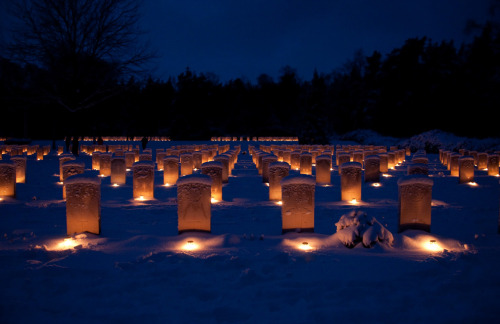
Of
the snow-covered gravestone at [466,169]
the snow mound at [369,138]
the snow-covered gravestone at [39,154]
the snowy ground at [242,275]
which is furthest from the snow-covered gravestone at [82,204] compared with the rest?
the snow mound at [369,138]

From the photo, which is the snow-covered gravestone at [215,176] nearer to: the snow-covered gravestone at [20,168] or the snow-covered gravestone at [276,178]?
the snow-covered gravestone at [276,178]

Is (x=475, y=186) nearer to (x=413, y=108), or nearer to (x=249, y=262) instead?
(x=249, y=262)

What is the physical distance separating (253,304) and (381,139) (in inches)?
1721

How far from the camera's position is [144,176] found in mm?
9953

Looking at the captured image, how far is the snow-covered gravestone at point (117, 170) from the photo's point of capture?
1279 centimetres

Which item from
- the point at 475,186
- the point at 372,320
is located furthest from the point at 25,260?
the point at 475,186

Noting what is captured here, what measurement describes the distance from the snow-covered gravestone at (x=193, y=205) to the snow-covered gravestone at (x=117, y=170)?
7.60 metres

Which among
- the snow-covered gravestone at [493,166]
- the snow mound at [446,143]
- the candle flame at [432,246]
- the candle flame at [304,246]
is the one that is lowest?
the candle flame at [304,246]

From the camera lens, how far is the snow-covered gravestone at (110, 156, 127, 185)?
42.0 ft

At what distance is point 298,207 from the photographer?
6266mm

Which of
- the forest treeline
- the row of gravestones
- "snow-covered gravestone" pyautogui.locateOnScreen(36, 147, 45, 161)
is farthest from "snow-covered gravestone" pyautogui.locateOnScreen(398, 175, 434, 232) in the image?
"snow-covered gravestone" pyautogui.locateOnScreen(36, 147, 45, 161)

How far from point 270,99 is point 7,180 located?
7153 cm

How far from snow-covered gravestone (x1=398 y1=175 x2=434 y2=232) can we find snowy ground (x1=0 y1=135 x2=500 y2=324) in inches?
20.8

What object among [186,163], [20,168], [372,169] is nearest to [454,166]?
[372,169]
